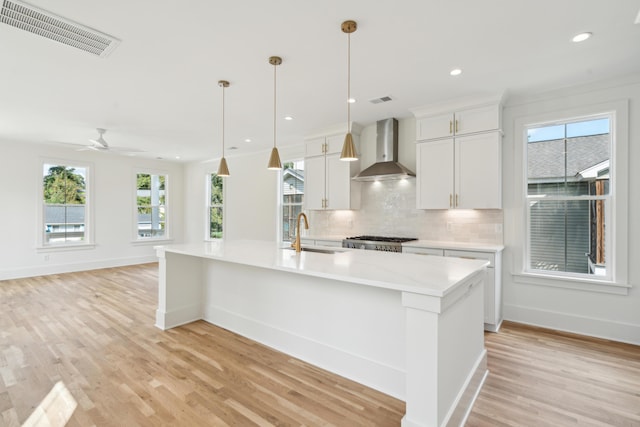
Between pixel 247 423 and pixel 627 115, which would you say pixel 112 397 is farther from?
pixel 627 115

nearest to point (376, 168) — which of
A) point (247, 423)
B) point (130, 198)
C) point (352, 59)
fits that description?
point (352, 59)

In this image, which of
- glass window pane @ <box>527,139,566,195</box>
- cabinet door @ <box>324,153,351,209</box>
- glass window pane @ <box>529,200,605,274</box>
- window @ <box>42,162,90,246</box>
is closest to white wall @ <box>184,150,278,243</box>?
cabinet door @ <box>324,153,351,209</box>

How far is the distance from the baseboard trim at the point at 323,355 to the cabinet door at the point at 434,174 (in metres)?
2.40

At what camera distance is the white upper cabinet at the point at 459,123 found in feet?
11.8

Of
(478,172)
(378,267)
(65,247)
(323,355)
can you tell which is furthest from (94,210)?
(478,172)

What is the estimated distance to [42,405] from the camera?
2082 millimetres

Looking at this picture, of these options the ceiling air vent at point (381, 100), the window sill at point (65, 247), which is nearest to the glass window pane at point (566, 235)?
the ceiling air vent at point (381, 100)

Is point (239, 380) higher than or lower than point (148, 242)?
lower

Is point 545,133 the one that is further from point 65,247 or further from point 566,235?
point 65,247

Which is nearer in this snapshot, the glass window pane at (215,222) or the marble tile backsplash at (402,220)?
the marble tile backsplash at (402,220)

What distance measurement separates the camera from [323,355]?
2543 mm

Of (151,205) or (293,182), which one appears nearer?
(293,182)

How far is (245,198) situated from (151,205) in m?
2.97

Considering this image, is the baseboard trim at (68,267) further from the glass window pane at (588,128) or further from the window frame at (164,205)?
the glass window pane at (588,128)
